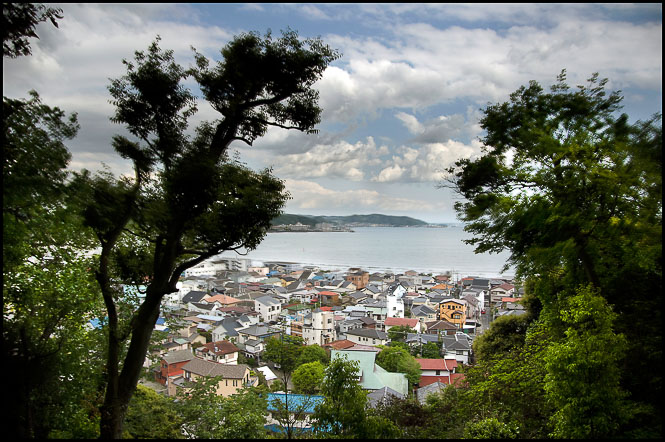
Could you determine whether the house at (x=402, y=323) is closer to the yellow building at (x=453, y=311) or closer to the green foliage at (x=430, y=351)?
the yellow building at (x=453, y=311)

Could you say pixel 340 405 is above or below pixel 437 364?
above

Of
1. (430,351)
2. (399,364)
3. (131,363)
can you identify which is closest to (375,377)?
(399,364)

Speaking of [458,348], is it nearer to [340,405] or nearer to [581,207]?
[581,207]

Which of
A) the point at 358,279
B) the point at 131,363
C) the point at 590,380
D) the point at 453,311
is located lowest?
the point at 453,311

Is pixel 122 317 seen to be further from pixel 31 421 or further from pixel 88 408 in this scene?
pixel 31 421

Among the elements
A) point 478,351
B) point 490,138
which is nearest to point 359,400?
point 490,138

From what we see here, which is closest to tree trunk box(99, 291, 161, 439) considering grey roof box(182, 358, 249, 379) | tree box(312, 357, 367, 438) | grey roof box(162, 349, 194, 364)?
tree box(312, 357, 367, 438)
